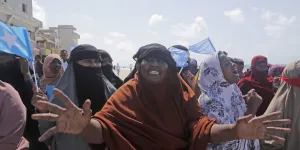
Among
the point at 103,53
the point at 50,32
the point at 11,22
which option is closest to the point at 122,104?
the point at 103,53

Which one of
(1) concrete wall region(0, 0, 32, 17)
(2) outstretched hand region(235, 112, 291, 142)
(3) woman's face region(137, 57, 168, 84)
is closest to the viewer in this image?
(2) outstretched hand region(235, 112, 291, 142)

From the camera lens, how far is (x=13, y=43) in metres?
3.69

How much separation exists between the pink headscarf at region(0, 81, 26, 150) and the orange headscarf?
22.9 inches

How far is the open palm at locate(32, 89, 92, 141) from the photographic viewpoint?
1.69 meters

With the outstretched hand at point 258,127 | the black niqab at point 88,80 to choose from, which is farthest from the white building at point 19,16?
the outstretched hand at point 258,127

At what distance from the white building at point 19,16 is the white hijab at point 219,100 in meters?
25.6

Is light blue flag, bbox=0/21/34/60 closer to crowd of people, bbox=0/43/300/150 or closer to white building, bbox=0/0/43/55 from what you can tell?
crowd of people, bbox=0/43/300/150

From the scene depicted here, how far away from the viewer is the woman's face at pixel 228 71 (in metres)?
3.14

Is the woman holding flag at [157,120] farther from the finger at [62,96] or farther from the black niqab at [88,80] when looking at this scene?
the black niqab at [88,80]

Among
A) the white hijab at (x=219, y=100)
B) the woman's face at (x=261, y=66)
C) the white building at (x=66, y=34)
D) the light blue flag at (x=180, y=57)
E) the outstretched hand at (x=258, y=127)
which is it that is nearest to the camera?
the outstretched hand at (x=258, y=127)

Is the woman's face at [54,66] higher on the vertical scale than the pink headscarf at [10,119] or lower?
higher

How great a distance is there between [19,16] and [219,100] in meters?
29.9

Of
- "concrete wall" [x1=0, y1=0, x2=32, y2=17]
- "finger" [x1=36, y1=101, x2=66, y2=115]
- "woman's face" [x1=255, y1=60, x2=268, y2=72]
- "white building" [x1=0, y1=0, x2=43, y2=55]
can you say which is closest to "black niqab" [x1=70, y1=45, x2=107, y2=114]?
"finger" [x1=36, y1=101, x2=66, y2=115]

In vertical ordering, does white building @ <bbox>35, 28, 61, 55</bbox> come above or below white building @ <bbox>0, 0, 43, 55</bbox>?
below
